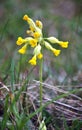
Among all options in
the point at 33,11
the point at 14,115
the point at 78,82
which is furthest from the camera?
the point at 33,11

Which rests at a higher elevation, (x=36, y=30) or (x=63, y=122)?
(x=36, y=30)

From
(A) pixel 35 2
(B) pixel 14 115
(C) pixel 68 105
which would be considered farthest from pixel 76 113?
(A) pixel 35 2

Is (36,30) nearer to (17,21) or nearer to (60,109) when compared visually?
(60,109)

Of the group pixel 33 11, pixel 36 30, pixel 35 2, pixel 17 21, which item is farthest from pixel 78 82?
pixel 35 2

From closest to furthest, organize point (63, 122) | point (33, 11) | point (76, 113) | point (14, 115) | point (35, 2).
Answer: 1. point (14, 115)
2. point (63, 122)
3. point (76, 113)
4. point (33, 11)
5. point (35, 2)

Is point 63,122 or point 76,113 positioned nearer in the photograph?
point 63,122

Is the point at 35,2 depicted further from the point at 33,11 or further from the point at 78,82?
the point at 78,82

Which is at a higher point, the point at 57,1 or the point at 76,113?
the point at 57,1

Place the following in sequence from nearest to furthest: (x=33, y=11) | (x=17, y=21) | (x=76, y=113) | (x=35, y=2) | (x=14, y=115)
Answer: (x=14, y=115) < (x=76, y=113) < (x=17, y=21) < (x=33, y=11) < (x=35, y=2)

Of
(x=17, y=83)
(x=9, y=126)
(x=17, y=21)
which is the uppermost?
(x=17, y=21)
